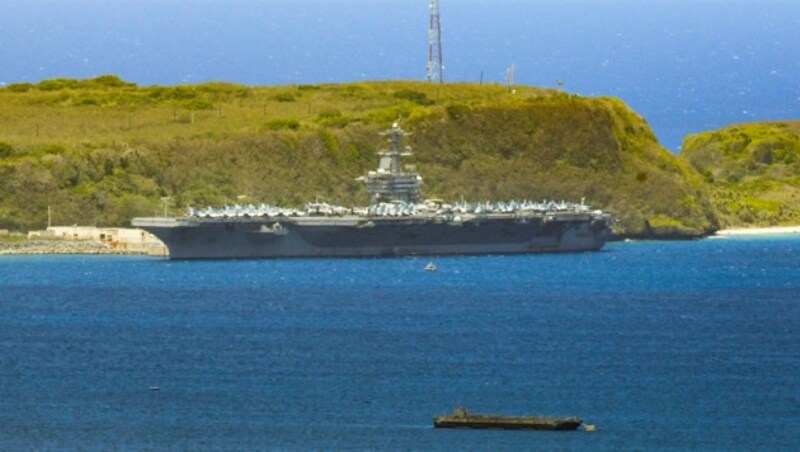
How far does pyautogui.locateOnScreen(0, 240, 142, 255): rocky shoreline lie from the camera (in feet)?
→ 417

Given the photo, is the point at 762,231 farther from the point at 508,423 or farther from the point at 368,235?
the point at 508,423

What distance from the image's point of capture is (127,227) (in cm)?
13550

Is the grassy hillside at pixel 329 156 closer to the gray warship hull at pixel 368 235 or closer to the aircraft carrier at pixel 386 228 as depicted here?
the aircraft carrier at pixel 386 228

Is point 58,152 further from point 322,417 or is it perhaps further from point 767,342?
point 322,417

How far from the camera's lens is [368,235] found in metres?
122

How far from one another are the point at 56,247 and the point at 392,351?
146 ft

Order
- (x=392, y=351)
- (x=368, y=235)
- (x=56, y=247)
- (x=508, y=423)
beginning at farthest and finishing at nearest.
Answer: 1. (x=56, y=247)
2. (x=368, y=235)
3. (x=392, y=351)
4. (x=508, y=423)


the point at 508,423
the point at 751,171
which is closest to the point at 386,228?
the point at 751,171

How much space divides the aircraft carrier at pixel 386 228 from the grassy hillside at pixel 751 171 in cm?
2397

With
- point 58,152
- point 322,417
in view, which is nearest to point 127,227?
point 58,152

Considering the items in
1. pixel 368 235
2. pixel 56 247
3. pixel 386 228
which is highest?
pixel 386 228

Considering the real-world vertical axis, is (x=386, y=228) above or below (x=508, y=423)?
above

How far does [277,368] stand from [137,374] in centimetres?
429

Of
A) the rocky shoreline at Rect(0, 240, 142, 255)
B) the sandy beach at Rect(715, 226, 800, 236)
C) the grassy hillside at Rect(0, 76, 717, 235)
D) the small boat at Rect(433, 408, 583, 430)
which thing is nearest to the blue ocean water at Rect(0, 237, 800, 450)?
the small boat at Rect(433, 408, 583, 430)
